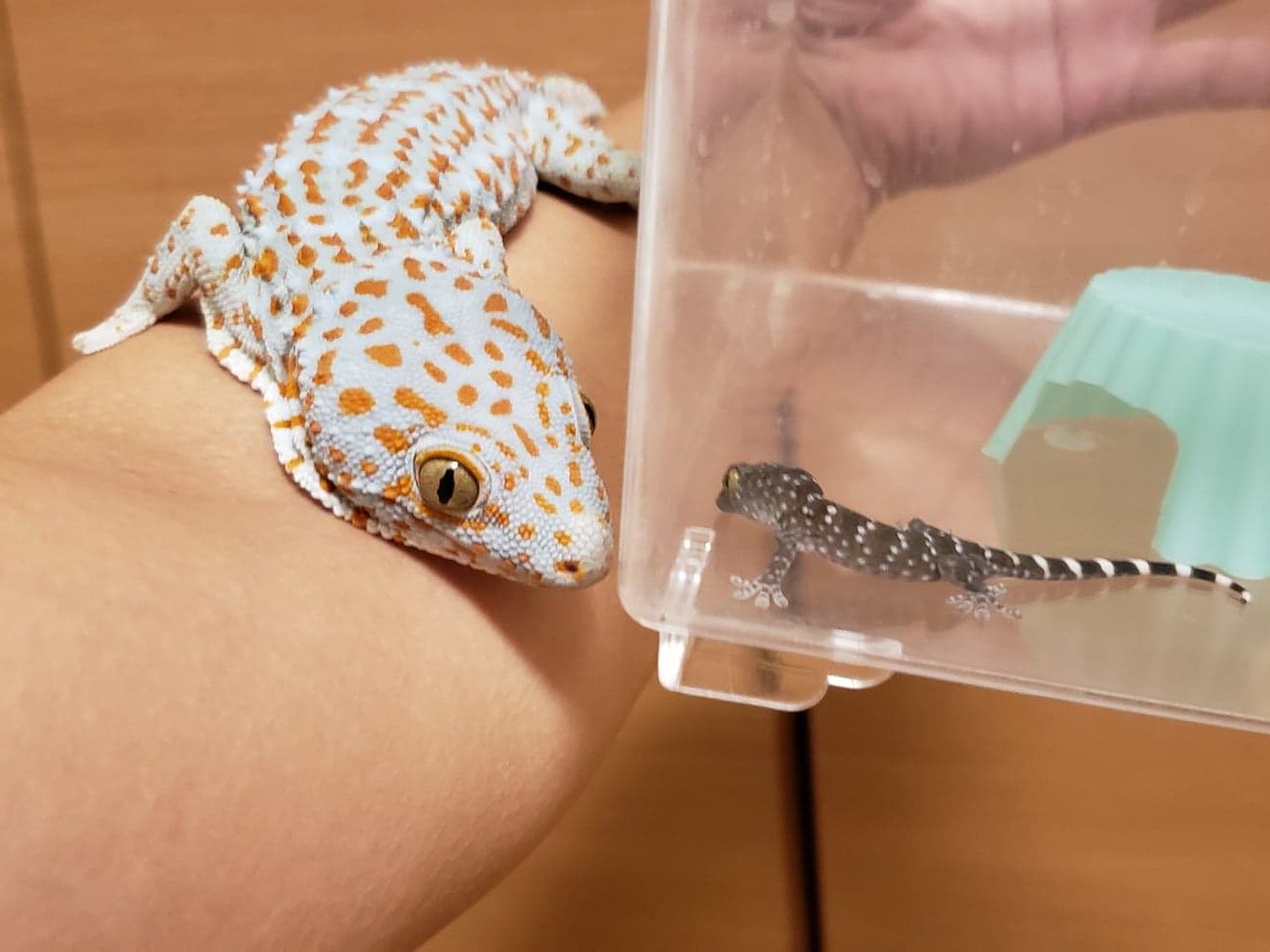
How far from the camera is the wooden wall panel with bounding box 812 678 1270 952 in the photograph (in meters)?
0.83

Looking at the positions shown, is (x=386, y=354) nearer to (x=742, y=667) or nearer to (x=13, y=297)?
Answer: (x=742, y=667)

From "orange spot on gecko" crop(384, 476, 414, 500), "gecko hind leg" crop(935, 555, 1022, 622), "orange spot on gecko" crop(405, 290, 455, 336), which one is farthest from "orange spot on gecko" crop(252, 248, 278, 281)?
"gecko hind leg" crop(935, 555, 1022, 622)

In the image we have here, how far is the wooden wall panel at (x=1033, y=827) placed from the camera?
0.83 metres

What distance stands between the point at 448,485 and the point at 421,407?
0.06 metres

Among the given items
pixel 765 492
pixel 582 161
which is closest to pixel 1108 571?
pixel 765 492

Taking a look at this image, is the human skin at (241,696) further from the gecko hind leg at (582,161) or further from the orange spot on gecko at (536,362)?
the gecko hind leg at (582,161)

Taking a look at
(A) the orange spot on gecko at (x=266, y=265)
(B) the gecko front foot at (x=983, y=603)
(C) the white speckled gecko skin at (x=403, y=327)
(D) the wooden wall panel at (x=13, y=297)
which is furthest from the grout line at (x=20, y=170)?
(B) the gecko front foot at (x=983, y=603)

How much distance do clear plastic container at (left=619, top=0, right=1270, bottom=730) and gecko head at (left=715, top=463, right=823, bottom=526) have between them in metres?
0.01

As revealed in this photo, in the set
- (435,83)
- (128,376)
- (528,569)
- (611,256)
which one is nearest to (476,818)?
(528,569)

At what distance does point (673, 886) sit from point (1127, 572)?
441mm

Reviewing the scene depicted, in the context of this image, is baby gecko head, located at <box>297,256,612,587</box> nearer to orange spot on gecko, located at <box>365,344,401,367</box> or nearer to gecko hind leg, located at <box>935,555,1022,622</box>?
orange spot on gecko, located at <box>365,344,401,367</box>

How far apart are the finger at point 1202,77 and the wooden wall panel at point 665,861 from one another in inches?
23.4

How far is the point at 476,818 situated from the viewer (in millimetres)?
523

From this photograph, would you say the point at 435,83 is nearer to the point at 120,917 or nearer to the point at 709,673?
the point at 709,673
